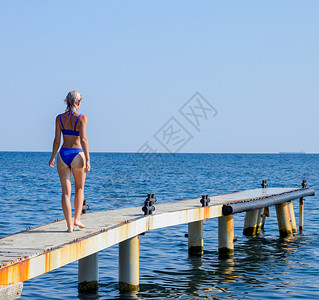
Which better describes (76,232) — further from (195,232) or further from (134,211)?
(195,232)

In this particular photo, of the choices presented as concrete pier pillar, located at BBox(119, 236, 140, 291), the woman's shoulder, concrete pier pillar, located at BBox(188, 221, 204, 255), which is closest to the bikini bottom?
the woman's shoulder

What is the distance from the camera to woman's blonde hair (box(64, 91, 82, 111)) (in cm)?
898

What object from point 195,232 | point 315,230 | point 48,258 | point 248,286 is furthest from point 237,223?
point 48,258

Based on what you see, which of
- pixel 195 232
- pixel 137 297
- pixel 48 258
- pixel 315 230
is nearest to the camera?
pixel 48 258

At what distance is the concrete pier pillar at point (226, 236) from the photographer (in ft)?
52.2

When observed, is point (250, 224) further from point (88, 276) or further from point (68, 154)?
point (68, 154)

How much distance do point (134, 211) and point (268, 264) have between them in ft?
Result: 15.3

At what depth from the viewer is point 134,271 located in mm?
11711

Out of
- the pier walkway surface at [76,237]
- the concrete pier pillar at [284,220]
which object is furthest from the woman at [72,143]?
the concrete pier pillar at [284,220]

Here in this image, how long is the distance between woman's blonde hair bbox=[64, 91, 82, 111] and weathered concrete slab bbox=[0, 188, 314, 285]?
2.12 meters

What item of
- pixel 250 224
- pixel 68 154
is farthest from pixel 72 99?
pixel 250 224

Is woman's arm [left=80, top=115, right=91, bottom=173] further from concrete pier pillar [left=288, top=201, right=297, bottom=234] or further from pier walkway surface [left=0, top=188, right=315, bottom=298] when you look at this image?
concrete pier pillar [left=288, top=201, right=297, bottom=234]

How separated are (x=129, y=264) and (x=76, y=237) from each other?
266 centimetres

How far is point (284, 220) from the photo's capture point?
20.4m
